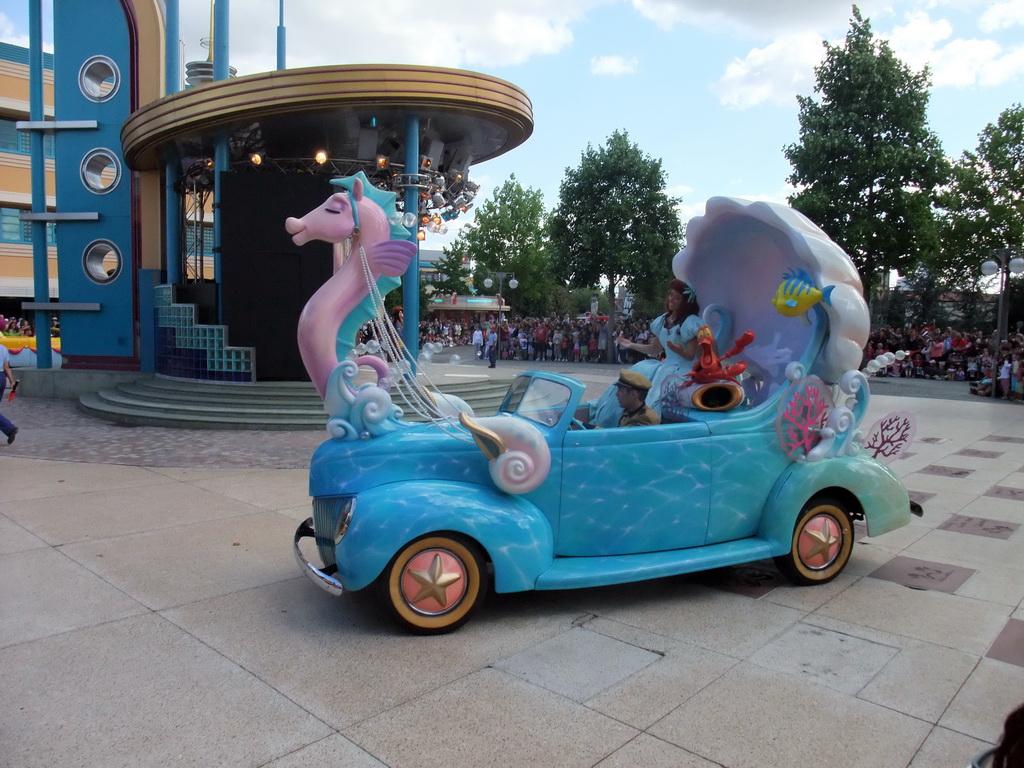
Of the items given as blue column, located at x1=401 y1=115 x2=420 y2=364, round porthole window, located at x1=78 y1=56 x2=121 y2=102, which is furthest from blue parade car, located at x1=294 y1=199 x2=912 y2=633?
round porthole window, located at x1=78 y1=56 x2=121 y2=102

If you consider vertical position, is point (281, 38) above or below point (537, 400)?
above

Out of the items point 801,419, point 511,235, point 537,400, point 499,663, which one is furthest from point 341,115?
point 511,235

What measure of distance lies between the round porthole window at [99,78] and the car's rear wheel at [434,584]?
15.7 metres

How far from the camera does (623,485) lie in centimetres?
432

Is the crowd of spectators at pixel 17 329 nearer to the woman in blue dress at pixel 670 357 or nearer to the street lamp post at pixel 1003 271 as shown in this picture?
the woman in blue dress at pixel 670 357

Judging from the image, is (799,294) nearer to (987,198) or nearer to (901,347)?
(901,347)

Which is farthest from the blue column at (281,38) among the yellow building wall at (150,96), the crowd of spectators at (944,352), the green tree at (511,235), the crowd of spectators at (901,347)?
the green tree at (511,235)

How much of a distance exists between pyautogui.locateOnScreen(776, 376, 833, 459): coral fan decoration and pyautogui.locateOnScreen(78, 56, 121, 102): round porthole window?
52.3ft

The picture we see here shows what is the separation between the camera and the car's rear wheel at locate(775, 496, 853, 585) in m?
4.74

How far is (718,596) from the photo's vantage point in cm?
461

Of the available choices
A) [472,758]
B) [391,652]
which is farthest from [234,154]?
[472,758]

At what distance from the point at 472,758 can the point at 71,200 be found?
1667cm

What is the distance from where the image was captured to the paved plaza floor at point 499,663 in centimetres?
294

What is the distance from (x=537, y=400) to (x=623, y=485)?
74cm
